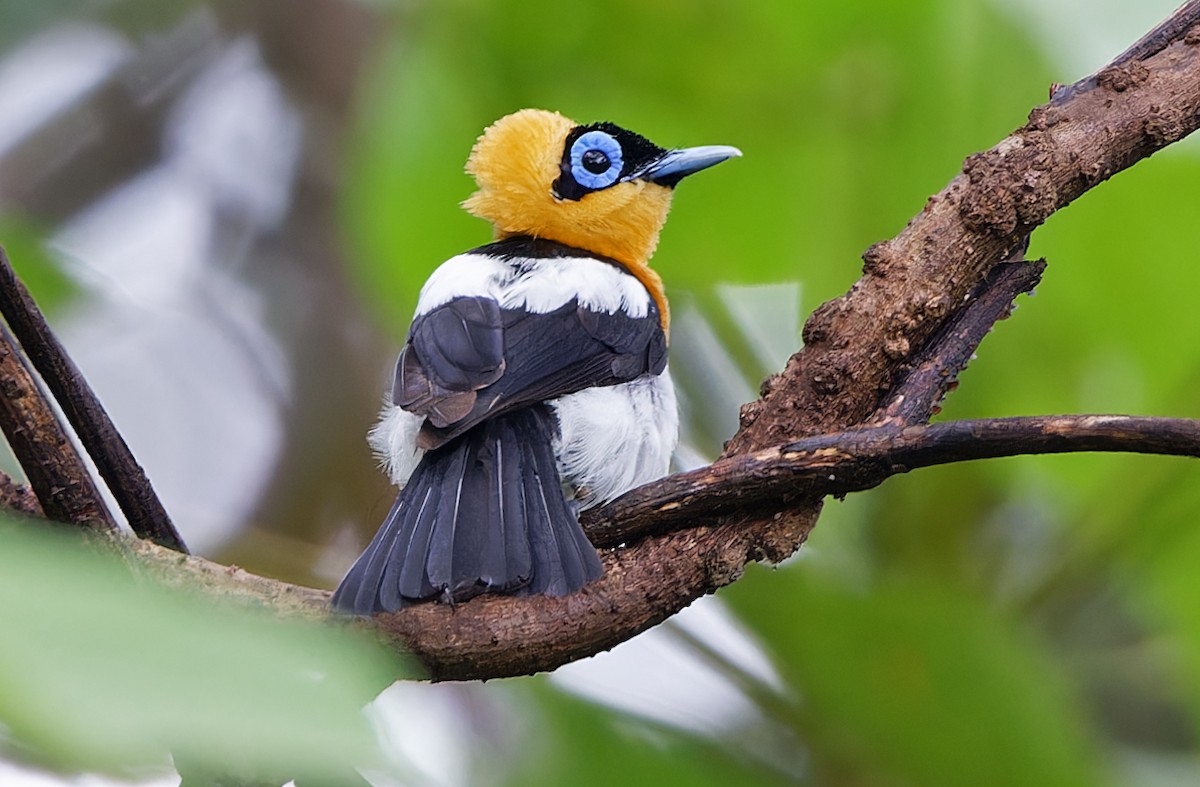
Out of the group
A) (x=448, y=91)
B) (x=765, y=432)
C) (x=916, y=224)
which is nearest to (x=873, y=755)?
(x=765, y=432)

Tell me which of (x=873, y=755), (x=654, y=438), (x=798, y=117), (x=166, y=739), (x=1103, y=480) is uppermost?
(x=798, y=117)

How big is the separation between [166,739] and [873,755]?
196 cm

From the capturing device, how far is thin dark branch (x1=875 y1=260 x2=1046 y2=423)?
72.5 inches

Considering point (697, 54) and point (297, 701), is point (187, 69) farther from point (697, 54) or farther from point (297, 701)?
point (297, 701)

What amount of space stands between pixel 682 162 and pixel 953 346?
1457 mm

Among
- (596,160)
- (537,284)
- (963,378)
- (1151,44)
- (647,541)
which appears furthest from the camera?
(596,160)

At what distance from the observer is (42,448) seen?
4.83ft

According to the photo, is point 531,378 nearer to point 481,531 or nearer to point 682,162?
point 481,531

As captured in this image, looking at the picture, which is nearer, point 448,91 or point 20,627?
point 20,627

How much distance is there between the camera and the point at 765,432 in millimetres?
1962

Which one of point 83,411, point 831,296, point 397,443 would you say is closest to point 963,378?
point 831,296

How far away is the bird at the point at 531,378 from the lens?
200 centimetres

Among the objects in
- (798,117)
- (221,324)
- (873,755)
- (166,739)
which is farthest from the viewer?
(221,324)

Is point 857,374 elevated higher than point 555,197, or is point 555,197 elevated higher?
point 555,197
